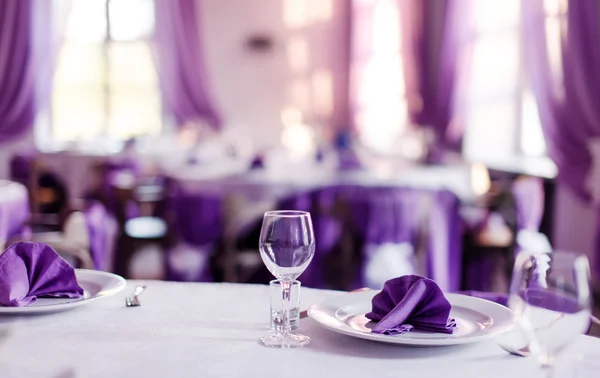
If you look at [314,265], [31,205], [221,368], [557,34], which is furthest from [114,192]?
[221,368]

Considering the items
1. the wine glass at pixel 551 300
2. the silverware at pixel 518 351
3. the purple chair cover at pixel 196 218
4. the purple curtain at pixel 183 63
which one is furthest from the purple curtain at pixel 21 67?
the wine glass at pixel 551 300

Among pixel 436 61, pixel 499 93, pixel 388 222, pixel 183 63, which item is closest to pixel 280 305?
pixel 388 222

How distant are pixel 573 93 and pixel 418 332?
3.26 m

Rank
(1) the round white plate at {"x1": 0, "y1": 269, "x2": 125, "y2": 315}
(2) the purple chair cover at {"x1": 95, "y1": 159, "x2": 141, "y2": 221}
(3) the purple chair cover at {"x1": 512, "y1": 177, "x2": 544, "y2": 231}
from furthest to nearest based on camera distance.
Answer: (2) the purple chair cover at {"x1": 95, "y1": 159, "x2": 141, "y2": 221}, (3) the purple chair cover at {"x1": 512, "y1": 177, "x2": 544, "y2": 231}, (1) the round white plate at {"x1": 0, "y1": 269, "x2": 125, "y2": 315}

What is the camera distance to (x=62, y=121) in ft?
28.7

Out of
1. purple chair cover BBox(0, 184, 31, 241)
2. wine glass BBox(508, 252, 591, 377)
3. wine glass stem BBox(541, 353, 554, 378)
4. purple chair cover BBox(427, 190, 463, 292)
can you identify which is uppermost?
wine glass BBox(508, 252, 591, 377)

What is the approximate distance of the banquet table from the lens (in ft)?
3.35

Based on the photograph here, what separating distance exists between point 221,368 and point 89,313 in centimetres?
40

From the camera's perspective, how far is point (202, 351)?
3.65ft

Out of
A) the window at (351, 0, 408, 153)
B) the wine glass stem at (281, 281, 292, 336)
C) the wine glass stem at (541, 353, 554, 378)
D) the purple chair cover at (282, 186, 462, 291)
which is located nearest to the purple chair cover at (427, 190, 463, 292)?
the purple chair cover at (282, 186, 462, 291)

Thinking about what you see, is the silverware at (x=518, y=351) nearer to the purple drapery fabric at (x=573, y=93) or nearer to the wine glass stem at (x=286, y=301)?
the wine glass stem at (x=286, y=301)

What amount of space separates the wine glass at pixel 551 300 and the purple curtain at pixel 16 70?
27.2 feet

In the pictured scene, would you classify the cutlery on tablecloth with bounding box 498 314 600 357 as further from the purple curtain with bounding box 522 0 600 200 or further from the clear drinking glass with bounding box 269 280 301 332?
the purple curtain with bounding box 522 0 600 200

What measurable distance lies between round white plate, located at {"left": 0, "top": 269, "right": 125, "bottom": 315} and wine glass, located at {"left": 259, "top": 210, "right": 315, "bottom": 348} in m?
0.37
